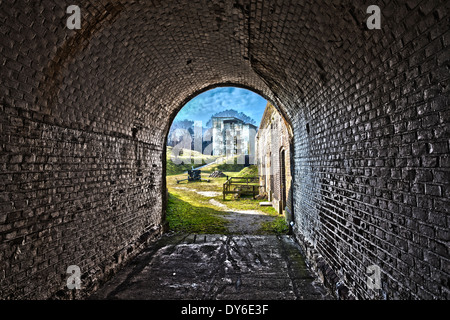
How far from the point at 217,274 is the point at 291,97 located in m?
4.76

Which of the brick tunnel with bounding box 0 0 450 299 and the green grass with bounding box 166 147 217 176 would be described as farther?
the green grass with bounding box 166 147 217 176

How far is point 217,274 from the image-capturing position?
484 centimetres

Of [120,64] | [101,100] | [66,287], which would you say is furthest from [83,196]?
[120,64]

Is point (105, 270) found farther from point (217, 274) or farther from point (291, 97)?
point (291, 97)

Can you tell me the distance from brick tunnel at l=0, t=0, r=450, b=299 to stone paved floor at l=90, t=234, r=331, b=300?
0.42m

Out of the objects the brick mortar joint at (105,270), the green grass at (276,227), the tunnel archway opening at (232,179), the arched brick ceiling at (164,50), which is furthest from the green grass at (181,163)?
the arched brick ceiling at (164,50)

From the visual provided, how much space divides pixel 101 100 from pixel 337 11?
4.27m

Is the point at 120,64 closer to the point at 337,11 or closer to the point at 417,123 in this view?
the point at 337,11

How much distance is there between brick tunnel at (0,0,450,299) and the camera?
7.18 ft

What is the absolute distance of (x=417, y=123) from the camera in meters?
2.21

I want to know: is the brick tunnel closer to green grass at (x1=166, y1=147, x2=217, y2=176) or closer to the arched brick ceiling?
the arched brick ceiling

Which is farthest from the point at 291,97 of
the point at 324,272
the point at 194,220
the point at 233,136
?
the point at 233,136

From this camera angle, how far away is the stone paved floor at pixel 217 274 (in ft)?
13.5

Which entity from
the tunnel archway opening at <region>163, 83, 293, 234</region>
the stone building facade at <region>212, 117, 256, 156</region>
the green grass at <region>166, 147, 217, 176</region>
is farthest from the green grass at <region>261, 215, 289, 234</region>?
the stone building facade at <region>212, 117, 256, 156</region>
